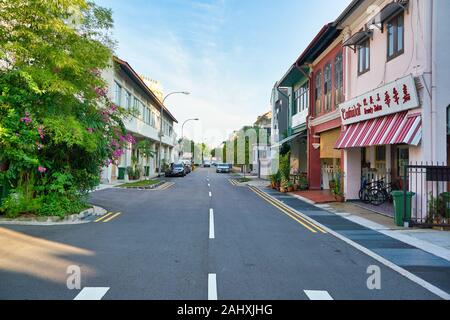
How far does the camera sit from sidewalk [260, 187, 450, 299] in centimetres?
659

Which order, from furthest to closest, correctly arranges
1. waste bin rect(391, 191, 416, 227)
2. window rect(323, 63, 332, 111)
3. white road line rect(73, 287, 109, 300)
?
window rect(323, 63, 332, 111), waste bin rect(391, 191, 416, 227), white road line rect(73, 287, 109, 300)

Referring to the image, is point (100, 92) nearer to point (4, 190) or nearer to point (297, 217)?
point (4, 190)

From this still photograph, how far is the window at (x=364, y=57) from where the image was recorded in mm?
15883

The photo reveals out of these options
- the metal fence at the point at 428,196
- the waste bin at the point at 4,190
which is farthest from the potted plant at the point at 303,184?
the waste bin at the point at 4,190

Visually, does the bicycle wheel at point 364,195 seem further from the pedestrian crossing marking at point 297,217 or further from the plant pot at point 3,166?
the plant pot at point 3,166

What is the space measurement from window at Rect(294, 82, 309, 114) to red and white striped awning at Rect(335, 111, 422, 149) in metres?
8.88

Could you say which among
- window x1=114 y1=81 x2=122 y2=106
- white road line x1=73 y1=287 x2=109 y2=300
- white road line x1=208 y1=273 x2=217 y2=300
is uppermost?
window x1=114 y1=81 x2=122 y2=106

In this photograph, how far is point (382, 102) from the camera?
14047mm

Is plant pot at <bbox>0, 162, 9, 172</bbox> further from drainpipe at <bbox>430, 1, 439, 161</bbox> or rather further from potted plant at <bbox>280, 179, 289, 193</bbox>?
potted plant at <bbox>280, 179, 289, 193</bbox>

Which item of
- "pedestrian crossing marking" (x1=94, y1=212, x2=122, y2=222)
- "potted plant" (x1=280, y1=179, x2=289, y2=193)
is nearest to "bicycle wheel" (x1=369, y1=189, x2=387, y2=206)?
"potted plant" (x1=280, y1=179, x2=289, y2=193)

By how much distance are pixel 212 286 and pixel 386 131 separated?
10.0m

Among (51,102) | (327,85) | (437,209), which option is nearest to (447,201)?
(437,209)
